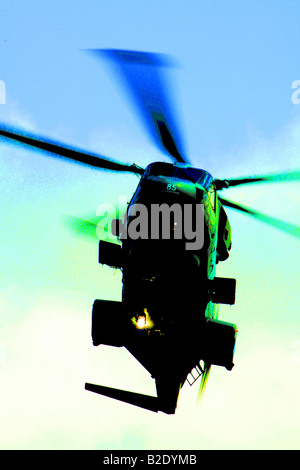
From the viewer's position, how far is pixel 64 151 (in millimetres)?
7469

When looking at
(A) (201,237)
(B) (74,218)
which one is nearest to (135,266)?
(A) (201,237)

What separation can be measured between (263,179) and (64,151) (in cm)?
399

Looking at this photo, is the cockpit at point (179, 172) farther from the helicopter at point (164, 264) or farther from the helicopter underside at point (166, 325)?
the helicopter underside at point (166, 325)

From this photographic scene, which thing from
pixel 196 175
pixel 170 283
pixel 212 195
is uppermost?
pixel 196 175

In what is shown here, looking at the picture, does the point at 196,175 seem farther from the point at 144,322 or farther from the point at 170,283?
the point at 144,322

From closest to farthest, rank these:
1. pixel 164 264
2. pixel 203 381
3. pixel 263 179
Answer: pixel 164 264
pixel 263 179
pixel 203 381

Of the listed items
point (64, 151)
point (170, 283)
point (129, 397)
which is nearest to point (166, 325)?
point (170, 283)

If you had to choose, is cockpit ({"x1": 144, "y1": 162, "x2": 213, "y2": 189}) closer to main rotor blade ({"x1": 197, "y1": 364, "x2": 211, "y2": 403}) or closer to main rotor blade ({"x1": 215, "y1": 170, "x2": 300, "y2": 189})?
main rotor blade ({"x1": 215, "y1": 170, "x2": 300, "y2": 189})

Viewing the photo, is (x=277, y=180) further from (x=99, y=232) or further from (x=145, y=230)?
(x=99, y=232)

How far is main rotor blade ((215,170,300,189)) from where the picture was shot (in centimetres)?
789

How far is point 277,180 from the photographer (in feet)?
27.2

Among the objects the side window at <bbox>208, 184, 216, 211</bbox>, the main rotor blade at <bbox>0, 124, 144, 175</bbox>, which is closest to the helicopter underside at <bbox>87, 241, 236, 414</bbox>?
the side window at <bbox>208, 184, 216, 211</bbox>

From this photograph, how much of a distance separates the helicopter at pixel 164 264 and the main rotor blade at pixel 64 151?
0.02 metres

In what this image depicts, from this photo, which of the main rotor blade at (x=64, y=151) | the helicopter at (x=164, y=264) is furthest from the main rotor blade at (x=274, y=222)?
the main rotor blade at (x=64, y=151)
